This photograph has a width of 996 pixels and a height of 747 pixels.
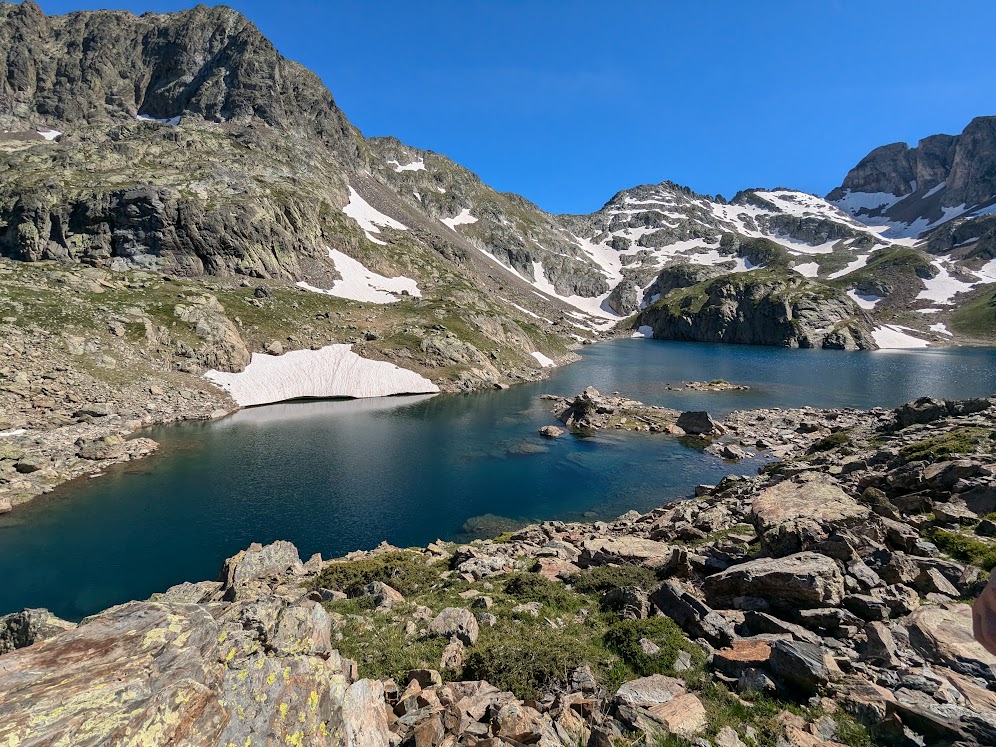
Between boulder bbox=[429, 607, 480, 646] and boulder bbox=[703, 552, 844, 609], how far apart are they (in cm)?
800

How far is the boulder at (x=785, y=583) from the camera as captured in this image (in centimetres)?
1325

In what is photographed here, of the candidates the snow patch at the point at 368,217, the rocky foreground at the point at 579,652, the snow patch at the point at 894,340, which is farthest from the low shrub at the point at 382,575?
the snow patch at the point at 894,340

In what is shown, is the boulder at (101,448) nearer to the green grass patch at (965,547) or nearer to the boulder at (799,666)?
the boulder at (799,666)

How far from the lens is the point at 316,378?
3260 inches

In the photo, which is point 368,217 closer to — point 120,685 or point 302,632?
point 302,632

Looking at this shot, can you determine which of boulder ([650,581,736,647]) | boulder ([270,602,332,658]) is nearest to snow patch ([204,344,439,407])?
boulder ([270,602,332,658])

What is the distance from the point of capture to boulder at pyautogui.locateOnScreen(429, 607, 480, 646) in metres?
14.0

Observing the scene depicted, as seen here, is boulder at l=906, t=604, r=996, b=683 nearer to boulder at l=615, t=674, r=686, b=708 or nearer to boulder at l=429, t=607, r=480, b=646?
boulder at l=615, t=674, r=686, b=708

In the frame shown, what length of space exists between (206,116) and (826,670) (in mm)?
230980

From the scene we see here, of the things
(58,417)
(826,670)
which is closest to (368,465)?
(58,417)

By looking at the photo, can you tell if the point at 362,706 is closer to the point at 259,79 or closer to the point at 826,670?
the point at 826,670

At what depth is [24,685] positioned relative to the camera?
738 centimetres

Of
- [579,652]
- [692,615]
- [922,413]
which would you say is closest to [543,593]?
[579,652]

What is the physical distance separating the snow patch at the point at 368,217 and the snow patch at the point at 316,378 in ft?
259
